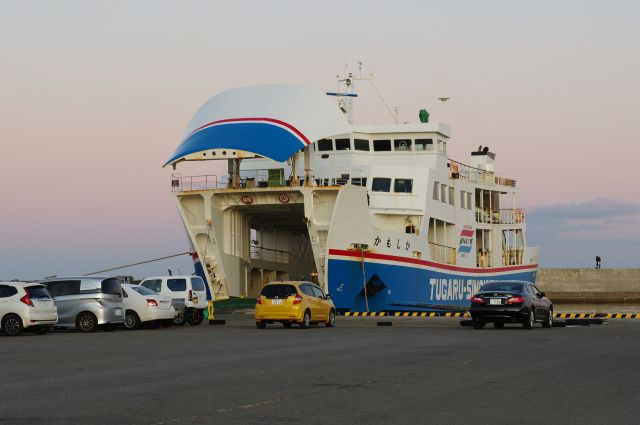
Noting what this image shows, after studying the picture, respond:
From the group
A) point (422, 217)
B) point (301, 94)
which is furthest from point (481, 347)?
point (422, 217)

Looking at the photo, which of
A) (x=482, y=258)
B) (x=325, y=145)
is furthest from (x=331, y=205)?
(x=482, y=258)

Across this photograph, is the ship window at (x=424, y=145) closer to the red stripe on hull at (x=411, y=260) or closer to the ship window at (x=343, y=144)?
the ship window at (x=343, y=144)

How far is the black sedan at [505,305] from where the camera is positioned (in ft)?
93.8

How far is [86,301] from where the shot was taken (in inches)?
1104

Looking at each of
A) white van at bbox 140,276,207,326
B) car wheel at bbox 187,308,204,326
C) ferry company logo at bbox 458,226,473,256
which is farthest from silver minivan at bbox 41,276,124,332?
ferry company logo at bbox 458,226,473,256

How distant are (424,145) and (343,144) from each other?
3873 mm

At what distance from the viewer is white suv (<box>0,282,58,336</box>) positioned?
25516 mm

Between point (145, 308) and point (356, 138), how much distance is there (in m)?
20.5

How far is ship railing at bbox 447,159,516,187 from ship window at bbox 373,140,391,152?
3.56 meters

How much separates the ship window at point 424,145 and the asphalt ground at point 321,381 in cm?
2604

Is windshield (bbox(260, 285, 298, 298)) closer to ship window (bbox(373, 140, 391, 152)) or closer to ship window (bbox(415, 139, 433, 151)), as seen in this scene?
ship window (bbox(373, 140, 391, 152))

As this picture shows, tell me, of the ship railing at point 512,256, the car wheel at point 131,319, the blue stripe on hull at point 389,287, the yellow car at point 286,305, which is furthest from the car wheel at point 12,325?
the ship railing at point 512,256

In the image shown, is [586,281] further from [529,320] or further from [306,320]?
[306,320]

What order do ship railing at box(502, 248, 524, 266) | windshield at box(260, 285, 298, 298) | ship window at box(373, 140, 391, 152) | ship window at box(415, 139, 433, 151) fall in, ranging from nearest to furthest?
windshield at box(260, 285, 298, 298)
ship window at box(415, 139, 433, 151)
ship window at box(373, 140, 391, 152)
ship railing at box(502, 248, 524, 266)
